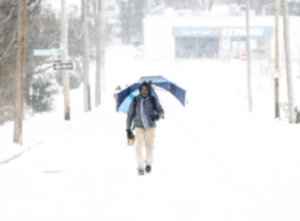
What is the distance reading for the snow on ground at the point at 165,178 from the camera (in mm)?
7645

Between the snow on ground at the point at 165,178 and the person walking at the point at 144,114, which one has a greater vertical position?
the person walking at the point at 144,114

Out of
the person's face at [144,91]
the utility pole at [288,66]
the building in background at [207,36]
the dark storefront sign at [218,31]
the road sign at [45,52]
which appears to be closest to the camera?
the person's face at [144,91]

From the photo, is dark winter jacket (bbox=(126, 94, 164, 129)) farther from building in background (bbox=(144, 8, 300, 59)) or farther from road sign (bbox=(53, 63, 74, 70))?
building in background (bbox=(144, 8, 300, 59))

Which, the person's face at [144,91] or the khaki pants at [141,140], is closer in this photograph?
the person's face at [144,91]

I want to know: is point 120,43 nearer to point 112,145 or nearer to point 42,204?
point 112,145

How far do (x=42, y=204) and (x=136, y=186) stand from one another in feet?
6.33

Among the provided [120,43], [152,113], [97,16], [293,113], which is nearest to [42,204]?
[152,113]

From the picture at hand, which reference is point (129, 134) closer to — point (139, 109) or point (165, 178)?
point (139, 109)

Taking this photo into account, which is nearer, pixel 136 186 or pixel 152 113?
pixel 136 186

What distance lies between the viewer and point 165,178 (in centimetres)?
1042

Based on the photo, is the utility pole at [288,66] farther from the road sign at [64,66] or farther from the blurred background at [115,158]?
the road sign at [64,66]

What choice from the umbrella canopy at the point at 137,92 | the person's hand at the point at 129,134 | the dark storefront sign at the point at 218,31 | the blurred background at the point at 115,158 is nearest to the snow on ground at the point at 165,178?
the blurred background at the point at 115,158

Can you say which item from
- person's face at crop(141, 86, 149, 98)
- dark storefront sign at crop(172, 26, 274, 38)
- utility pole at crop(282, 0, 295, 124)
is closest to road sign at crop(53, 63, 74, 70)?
utility pole at crop(282, 0, 295, 124)

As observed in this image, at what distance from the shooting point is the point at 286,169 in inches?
449
